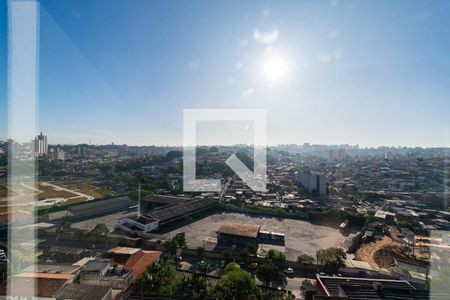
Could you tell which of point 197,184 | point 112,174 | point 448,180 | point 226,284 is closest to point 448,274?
point 226,284

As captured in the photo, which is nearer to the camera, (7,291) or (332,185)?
(7,291)

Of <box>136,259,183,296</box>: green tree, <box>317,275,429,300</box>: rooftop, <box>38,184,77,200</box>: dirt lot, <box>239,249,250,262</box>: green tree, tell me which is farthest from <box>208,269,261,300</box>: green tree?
<box>38,184,77,200</box>: dirt lot

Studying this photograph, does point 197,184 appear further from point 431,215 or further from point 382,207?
point 431,215

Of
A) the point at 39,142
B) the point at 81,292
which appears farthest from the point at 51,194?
the point at 81,292

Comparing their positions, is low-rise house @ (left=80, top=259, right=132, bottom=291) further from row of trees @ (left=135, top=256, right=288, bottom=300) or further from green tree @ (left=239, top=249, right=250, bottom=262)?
green tree @ (left=239, top=249, right=250, bottom=262)

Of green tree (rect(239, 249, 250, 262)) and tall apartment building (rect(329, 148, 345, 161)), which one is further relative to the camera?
tall apartment building (rect(329, 148, 345, 161))
